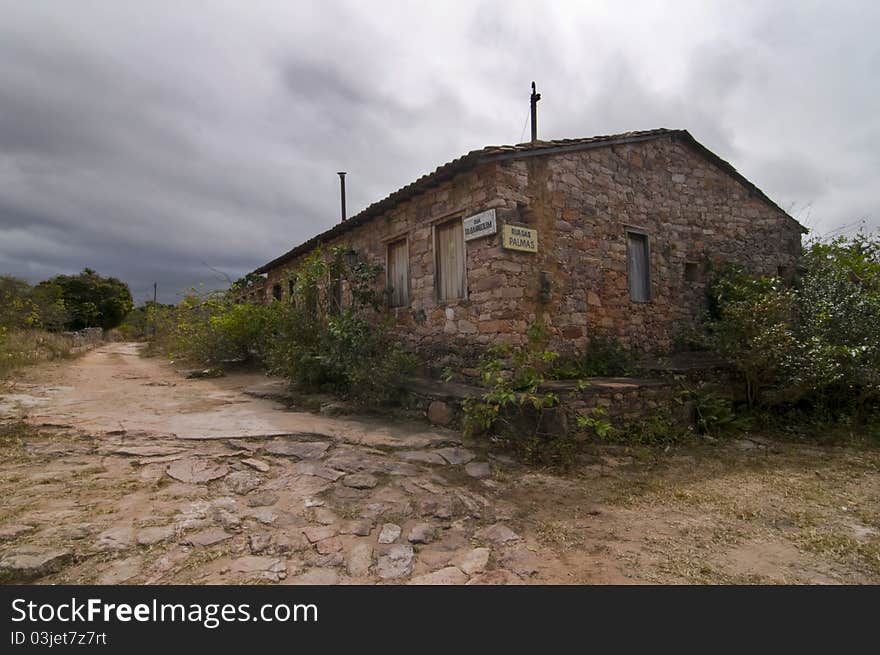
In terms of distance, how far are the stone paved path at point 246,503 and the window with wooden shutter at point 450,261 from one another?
86.6 inches

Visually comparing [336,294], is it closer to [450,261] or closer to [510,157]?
[450,261]

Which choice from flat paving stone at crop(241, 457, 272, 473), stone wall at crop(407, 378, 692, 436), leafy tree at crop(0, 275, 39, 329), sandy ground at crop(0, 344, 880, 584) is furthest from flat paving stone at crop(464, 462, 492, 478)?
leafy tree at crop(0, 275, 39, 329)

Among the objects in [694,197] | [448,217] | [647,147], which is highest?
[647,147]

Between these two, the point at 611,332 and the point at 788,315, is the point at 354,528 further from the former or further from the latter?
the point at 788,315

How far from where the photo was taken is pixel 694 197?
8180 millimetres

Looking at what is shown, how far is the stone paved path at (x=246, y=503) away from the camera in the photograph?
2.54 meters

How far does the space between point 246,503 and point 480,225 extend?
4305mm

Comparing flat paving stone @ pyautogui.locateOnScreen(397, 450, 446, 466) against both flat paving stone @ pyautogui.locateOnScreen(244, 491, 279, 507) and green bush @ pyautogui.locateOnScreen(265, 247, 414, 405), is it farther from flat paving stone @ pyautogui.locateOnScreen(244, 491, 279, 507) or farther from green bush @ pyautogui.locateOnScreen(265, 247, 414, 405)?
green bush @ pyautogui.locateOnScreen(265, 247, 414, 405)

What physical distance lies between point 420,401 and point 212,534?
11.1 ft

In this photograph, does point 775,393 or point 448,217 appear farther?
point 448,217

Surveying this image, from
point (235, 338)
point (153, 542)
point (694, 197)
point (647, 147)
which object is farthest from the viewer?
point (235, 338)

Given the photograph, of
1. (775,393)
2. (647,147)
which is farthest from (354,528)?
(647,147)
